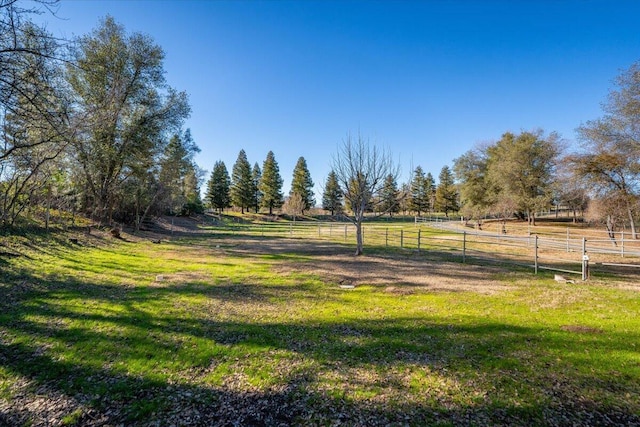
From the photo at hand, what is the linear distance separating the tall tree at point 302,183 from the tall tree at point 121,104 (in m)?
41.2

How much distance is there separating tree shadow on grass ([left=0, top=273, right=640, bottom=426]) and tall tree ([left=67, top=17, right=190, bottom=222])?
1250cm

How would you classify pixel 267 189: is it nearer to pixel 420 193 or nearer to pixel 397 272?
pixel 420 193

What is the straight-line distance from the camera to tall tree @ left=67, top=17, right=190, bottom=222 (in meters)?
15.4

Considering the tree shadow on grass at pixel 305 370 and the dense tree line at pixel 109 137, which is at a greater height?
the dense tree line at pixel 109 137

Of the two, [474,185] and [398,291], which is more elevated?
[474,185]

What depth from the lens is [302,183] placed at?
60438 millimetres

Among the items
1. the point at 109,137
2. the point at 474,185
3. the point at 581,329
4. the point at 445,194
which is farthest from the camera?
the point at 445,194

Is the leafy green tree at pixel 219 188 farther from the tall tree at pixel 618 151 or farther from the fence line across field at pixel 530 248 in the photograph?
the tall tree at pixel 618 151

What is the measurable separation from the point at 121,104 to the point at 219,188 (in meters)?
38.9

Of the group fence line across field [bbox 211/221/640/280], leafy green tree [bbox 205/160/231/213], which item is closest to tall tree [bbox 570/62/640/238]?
fence line across field [bbox 211/221/640/280]

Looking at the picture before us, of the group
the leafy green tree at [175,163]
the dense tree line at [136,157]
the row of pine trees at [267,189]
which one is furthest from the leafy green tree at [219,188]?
the dense tree line at [136,157]

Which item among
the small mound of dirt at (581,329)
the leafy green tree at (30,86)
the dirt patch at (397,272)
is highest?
the leafy green tree at (30,86)

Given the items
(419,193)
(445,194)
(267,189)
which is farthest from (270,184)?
(445,194)

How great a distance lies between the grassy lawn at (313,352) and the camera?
3.09m
